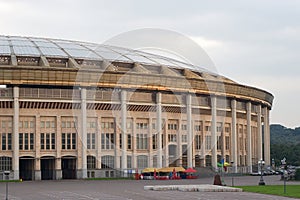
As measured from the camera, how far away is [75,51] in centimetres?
8019

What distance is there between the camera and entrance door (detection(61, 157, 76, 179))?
72312 mm

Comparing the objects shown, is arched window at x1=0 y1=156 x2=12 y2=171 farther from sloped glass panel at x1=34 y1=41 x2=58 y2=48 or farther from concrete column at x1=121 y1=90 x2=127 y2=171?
sloped glass panel at x1=34 y1=41 x2=58 y2=48

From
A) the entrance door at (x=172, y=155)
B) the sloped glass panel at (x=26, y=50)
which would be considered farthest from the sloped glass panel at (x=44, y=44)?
the entrance door at (x=172, y=155)

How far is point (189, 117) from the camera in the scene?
79.3m

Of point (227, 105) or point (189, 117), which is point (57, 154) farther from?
point (227, 105)

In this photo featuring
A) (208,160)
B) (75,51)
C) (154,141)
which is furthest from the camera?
(208,160)

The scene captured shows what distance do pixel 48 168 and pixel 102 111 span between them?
28.9ft

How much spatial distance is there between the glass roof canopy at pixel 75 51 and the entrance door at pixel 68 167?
12441 mm

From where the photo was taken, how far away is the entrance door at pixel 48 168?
71438 millimetres

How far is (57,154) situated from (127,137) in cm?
886

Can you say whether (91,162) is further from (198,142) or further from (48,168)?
(198,142)

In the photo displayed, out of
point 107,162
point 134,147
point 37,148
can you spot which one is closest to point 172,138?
point 134,147

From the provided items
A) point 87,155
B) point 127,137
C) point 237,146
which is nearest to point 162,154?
point 127,137

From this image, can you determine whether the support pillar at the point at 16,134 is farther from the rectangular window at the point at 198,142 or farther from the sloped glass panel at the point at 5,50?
the rectangular window at the point at 198,142
